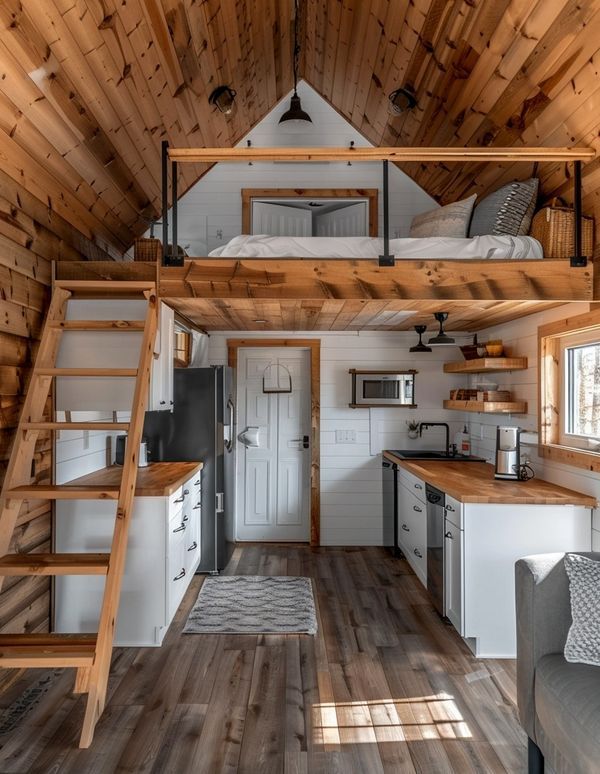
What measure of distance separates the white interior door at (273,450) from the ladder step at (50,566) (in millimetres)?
2960

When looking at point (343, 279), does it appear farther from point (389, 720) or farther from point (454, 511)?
point (389, 720)

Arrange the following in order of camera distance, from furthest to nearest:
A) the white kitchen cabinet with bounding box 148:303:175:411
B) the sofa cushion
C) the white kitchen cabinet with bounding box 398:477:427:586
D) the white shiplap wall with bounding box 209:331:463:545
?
the white shiplap wall with bounding box 209:331:463:545, the white kitchen cabinet with bounding box 398:477:427:586, the white kitchen cabinet with bounding box 148:303:175:411, the sofa cushion

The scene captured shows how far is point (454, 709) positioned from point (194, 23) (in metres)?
3.87

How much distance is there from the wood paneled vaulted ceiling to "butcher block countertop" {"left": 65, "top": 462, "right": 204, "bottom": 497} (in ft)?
5.56

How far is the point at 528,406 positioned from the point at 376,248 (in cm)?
167

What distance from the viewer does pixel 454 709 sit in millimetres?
2508

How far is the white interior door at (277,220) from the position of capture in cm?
505

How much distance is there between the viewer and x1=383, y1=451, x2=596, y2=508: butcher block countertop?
9.87 ft

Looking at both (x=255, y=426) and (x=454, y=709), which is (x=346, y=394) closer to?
(x=255, y=426)

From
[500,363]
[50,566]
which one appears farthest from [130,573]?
[500,363]

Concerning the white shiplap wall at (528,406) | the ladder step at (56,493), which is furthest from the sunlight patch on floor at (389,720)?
the ladder step at (56,493)

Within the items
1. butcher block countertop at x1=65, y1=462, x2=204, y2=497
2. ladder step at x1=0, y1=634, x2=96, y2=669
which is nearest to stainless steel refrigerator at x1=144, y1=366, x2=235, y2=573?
butcher block countertop at x1=65, y1=462, x2=204, y2=497

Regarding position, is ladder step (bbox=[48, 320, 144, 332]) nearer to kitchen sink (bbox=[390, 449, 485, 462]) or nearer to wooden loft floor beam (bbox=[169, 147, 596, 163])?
wooden loft floor beam (bbox=[169, 147, 596, 163])

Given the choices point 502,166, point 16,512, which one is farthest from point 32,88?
point 502,166
